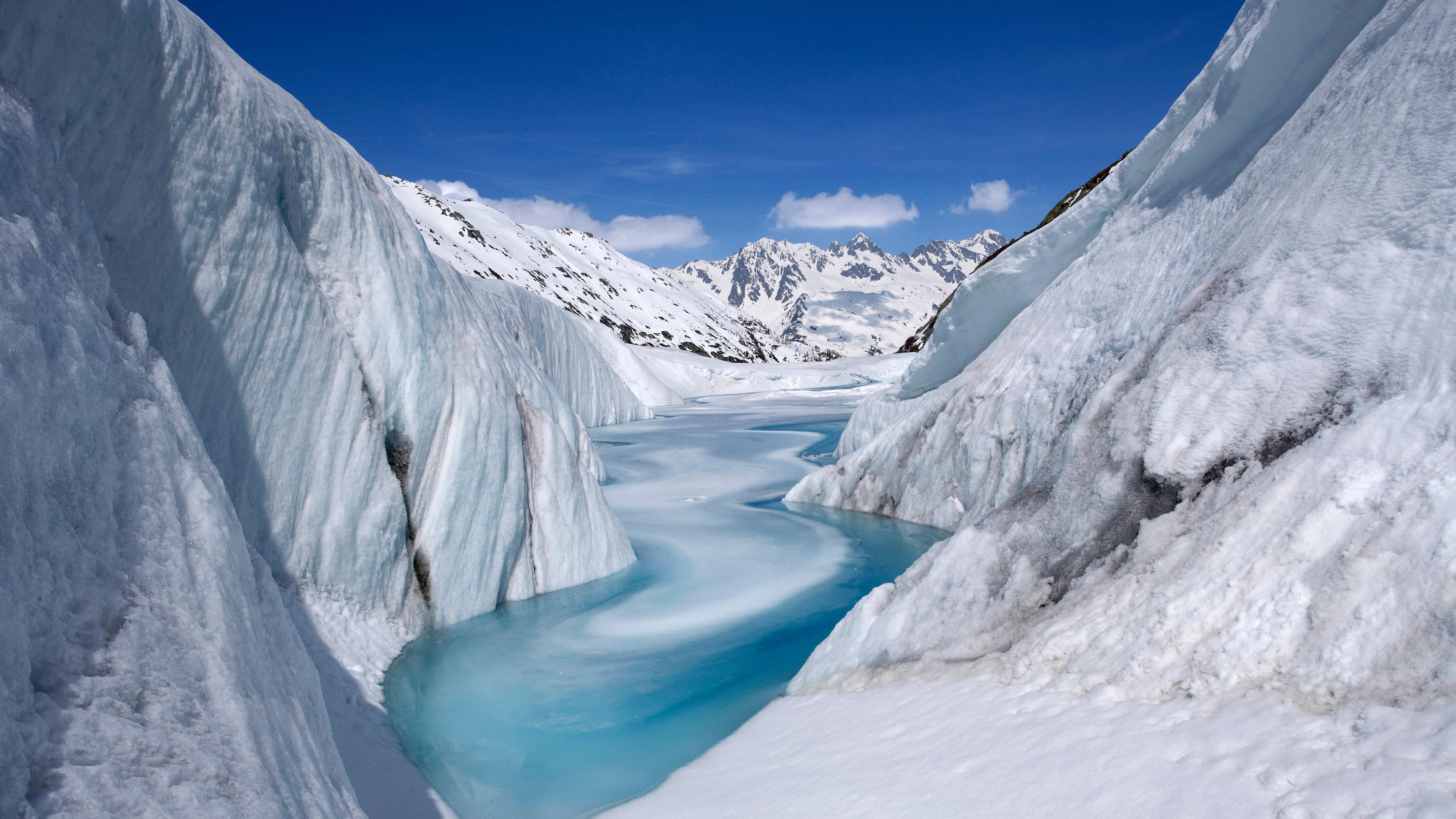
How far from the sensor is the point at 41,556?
192cm

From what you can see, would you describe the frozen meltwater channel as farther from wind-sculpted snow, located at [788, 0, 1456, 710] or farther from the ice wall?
wind-sculpted snow, located at [788, 0, 1456, 710]

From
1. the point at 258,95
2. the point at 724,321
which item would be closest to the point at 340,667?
the point at 258,95

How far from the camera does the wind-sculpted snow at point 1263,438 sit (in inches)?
98.6

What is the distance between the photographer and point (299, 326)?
5312 millimetres

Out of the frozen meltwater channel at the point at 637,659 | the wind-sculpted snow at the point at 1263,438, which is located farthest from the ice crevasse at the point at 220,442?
the wind-sculpted snow at the point at 1263,438

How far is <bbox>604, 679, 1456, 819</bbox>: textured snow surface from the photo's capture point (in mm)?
1918

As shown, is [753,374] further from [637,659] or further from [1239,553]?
[1239,553]

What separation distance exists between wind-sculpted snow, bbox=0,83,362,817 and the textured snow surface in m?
1.78

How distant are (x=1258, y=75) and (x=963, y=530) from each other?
14.4ft

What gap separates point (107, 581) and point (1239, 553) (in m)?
3.96

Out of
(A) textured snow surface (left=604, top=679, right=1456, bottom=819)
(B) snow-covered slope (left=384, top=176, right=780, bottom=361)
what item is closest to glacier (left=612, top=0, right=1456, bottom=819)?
(A) textured snow surface (left=604, top=679, right=1456, bottom=819)

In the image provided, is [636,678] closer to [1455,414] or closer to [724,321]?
[1455,414]

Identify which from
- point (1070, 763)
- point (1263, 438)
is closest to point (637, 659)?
A: point (1070, 763)

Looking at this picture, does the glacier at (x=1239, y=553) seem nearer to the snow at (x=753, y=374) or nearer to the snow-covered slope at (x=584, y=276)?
the snow at (x=753, y=374)
